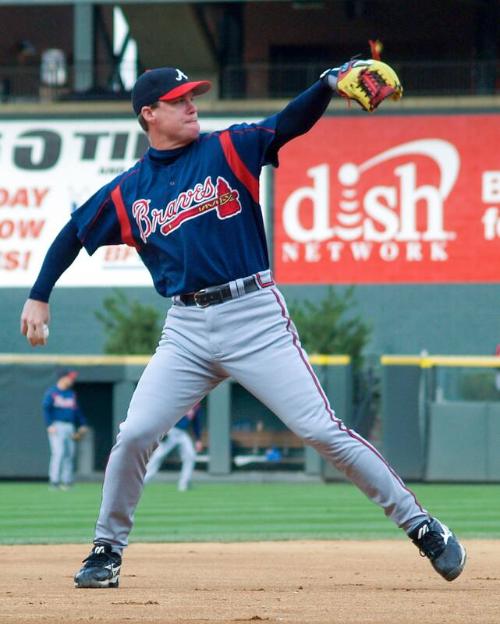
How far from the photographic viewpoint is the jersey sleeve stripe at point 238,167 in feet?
16.9

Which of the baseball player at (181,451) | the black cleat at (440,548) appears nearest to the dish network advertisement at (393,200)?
the baseball player at (181,451)

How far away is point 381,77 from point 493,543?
479cm

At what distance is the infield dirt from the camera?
4336 millimetres

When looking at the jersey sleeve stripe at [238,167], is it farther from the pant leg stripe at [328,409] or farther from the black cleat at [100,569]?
the black cleat at [100,569]

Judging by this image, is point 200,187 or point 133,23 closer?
point 200,187

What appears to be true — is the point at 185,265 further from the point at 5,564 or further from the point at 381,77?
the point at 5,564

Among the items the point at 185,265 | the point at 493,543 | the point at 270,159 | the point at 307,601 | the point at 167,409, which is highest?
the point at 270,159

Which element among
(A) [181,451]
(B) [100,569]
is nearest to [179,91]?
(B) [100,569]

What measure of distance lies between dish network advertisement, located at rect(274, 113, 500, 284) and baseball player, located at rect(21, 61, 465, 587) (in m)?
19.8

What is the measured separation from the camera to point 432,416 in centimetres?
1884

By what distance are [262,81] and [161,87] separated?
22.8m

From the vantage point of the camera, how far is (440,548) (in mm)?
5031

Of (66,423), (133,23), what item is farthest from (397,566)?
(133,23)

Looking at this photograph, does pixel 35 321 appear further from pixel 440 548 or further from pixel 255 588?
pixel 440 548
